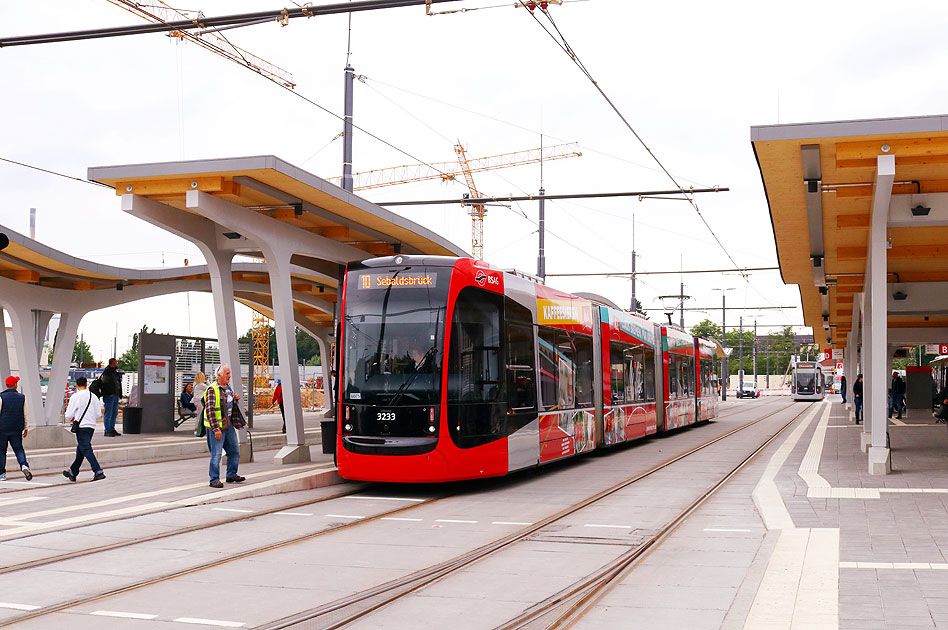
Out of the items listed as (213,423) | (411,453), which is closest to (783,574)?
(411,453)

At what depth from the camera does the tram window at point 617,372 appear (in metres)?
20.3

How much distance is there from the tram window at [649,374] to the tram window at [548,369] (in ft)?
26.2

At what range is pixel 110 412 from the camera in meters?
24.6

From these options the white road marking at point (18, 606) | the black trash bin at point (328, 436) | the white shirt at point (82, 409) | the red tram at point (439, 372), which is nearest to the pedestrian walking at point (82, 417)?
the white shirt at point (82, 409)

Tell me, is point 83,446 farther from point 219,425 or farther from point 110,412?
point 110,412

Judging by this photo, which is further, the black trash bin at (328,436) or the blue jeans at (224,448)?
the black trash bin at (328,436)

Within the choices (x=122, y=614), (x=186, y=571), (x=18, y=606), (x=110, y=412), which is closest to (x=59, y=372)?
(x=110, y=412)

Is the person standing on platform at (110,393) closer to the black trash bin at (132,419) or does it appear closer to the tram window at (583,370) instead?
the black trash bin at (132,419)

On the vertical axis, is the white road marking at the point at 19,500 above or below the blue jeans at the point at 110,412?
below

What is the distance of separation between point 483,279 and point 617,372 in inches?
301

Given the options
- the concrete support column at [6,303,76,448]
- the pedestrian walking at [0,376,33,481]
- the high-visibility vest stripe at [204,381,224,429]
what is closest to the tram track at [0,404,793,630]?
the high-visibility vest stripe at [204,381,224,429]

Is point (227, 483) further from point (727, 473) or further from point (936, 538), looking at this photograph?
point (936, 538)

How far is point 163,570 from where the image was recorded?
8.09m

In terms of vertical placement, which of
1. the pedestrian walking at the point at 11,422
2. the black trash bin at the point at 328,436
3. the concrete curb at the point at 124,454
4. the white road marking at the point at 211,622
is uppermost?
the pedestrian walking at the point at 11,422
